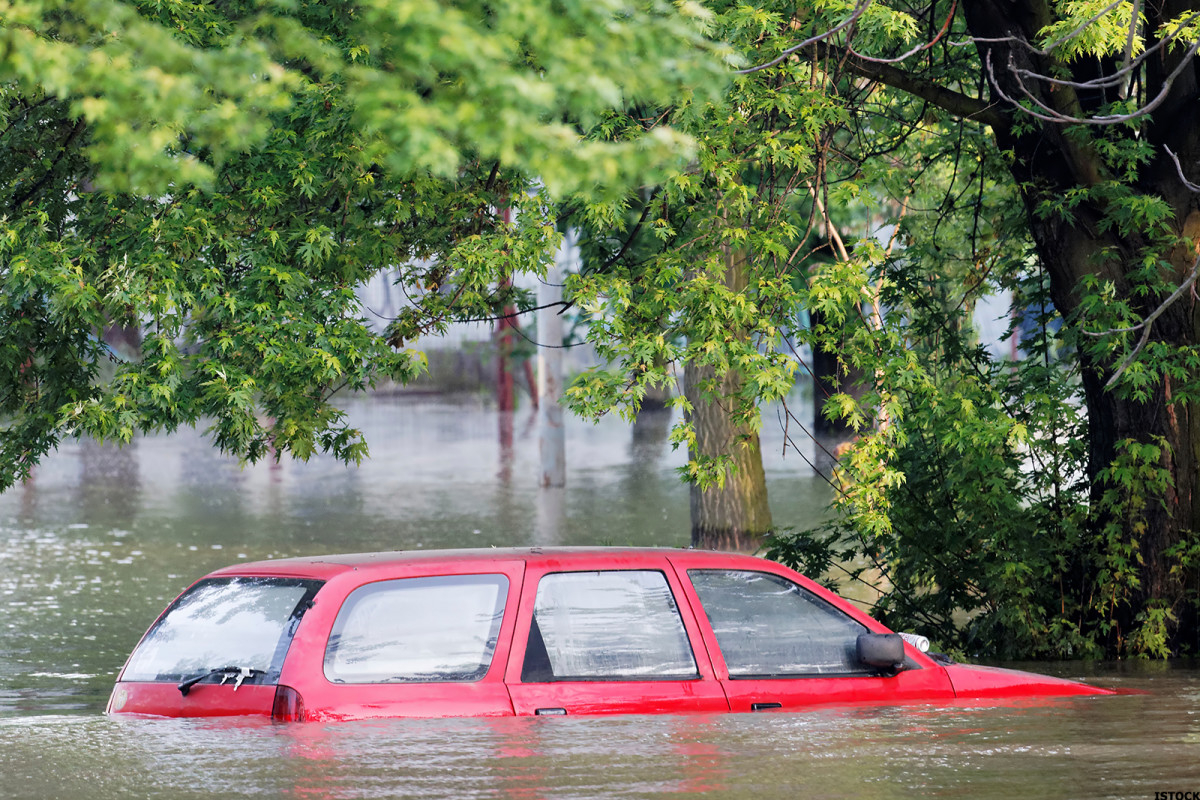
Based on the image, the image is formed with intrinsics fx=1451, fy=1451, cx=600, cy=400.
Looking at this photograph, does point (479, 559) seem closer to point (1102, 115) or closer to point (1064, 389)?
point (1064, 389)

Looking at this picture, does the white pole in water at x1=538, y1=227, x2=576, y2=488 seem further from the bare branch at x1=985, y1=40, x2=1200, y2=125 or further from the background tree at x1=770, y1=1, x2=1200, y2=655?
the bare branch at x1=985, y1=40, x2=1200, y2=125

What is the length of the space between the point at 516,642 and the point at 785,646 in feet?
4.33

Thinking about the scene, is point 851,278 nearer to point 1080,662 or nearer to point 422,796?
point 1080,662

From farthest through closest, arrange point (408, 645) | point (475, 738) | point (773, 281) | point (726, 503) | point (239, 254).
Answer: point (726, 503) → point (773, 281) → point (239, 254) → point (408, 645) → point (475, 738)

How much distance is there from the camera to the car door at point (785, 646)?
6402mm

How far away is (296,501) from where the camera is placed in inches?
1305

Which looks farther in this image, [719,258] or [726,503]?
[726,503]

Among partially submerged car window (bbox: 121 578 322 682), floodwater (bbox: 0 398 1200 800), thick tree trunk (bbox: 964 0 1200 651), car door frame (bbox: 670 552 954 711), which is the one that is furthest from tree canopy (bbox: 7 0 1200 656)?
car door frame (bbox: 670 552 954 711)

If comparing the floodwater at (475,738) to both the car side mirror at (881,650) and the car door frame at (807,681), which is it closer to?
the car door frame at (807,681)

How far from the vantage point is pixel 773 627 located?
653 centimetres

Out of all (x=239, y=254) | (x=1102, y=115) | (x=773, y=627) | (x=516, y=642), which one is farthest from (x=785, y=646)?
(x=1102, y=115)

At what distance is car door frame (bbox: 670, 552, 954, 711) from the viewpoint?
6.36 meters

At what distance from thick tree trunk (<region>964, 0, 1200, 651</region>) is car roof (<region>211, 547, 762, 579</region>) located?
19.8ft

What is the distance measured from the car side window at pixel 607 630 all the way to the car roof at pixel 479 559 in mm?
86
